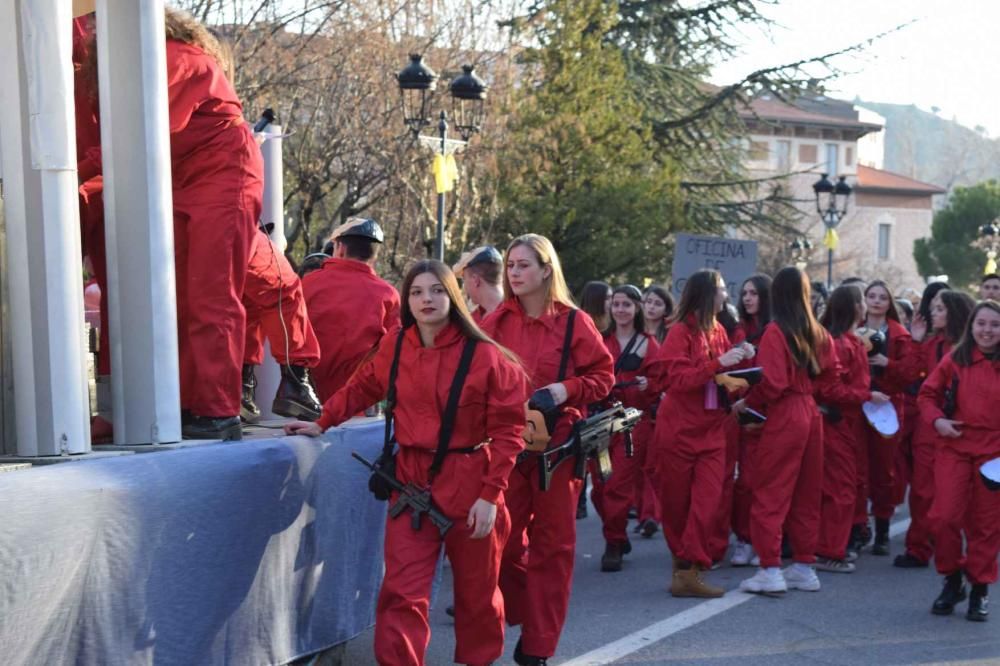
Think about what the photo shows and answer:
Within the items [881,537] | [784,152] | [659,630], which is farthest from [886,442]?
[784,152]

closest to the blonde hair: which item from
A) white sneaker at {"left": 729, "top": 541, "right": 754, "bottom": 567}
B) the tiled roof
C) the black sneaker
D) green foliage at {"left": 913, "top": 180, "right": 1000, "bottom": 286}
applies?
white sneaker at {"left": 729, "top": 541, "right": 754, "bottom": 567}

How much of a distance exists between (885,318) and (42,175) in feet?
26.3

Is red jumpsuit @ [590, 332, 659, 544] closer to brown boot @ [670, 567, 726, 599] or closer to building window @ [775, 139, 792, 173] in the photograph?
brown boot @ [670, 567, 726, 599]

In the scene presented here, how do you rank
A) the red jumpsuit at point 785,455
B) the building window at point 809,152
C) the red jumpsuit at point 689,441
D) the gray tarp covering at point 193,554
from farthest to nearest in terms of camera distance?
1. the building window at point 809,152
2. the red jumpsuit at point 785,455
3. the red jumpsuit at point 689,441
4. the gray tarp covering at point 193,554

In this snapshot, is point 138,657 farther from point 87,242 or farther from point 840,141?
point 840,141

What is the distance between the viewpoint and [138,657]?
458cm

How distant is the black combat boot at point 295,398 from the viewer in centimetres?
648

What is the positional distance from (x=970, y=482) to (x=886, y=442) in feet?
8.77

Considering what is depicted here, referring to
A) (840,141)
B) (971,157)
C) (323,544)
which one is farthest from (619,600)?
(971,157)

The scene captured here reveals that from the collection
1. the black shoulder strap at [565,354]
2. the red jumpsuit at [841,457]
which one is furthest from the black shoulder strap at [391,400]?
the red jumpsuit at [841,457]

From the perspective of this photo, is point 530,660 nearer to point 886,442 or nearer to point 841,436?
point 841,436

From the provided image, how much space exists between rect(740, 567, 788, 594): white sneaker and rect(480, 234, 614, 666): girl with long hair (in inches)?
99.9

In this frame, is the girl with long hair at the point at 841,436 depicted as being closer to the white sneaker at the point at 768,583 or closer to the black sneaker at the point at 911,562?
the black sneaker at the point at 911,562

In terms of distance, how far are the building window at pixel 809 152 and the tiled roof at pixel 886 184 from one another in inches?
194
